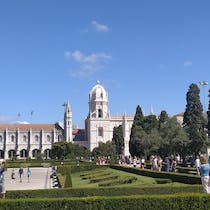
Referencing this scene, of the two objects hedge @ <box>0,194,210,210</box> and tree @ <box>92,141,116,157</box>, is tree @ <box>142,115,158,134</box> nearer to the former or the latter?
tree @ <box>92,141,116,157</box>

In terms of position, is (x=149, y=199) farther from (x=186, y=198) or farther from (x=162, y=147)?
(x=162, y=147)

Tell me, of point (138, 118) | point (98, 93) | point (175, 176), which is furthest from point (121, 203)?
point (98, 93)

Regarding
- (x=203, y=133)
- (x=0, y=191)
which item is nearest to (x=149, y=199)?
(x=0, y=191)

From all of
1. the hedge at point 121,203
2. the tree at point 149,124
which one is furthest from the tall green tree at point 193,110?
the hedge at point 121,203

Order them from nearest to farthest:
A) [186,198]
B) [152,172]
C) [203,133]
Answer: [186,198] → [152,172] → [203,133]

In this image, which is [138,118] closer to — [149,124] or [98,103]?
[149,124]

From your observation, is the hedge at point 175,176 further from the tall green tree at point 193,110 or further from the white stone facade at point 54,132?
the white stone facade at point 54,132

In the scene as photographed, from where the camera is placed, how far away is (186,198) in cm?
1142

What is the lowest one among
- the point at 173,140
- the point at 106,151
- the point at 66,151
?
the point at 173,140

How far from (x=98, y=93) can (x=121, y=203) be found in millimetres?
116433

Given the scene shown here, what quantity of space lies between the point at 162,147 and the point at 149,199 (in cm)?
4467

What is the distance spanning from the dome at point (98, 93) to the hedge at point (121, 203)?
379 feet

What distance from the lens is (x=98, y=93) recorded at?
12800 cm

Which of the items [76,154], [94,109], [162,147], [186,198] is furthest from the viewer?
[94,109]
